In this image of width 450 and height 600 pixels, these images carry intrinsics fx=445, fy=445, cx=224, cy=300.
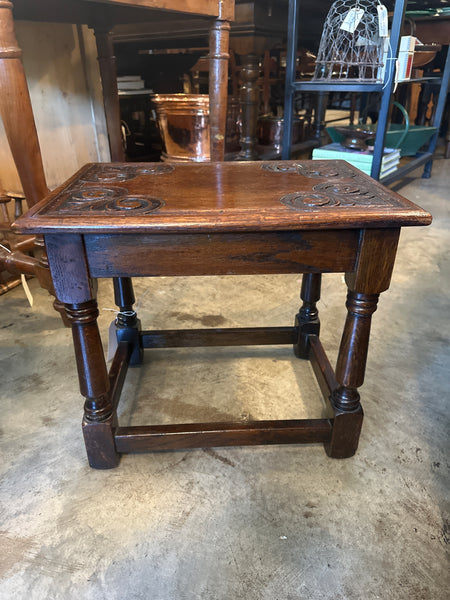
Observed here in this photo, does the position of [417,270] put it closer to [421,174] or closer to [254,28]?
[254,28]

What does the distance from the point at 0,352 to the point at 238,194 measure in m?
1.02

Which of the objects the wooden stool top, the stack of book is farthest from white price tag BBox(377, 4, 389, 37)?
the wooden stool top

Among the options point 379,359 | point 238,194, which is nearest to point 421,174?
point 379,359

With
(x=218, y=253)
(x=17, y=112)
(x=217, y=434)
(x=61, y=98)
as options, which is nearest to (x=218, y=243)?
(x=218, y=253)

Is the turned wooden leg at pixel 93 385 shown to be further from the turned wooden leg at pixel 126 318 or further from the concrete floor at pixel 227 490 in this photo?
the turned wooden leg at pixel 126 318

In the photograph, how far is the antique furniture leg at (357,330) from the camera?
84 centimetres

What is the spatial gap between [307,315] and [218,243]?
0.64 meters

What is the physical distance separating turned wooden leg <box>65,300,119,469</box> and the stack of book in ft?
6.16

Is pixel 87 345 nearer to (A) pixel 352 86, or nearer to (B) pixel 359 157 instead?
(A) pixel 352 86

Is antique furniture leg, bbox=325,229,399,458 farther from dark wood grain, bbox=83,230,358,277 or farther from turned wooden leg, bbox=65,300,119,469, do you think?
turned wooden leg, bbox=65,300,119,469

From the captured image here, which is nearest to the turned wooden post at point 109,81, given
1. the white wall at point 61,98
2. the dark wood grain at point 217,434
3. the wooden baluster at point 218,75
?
the white wall at point 61,98

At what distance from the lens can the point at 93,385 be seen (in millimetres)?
964

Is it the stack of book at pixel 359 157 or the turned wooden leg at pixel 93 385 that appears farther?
the stack of book at pixel 359 157

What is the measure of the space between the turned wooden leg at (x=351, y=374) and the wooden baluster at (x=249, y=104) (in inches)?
75.7
